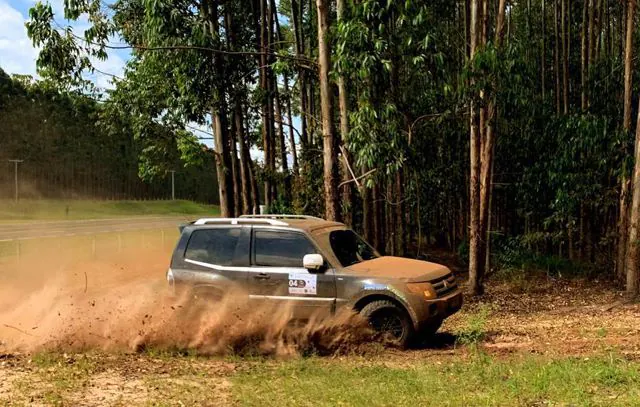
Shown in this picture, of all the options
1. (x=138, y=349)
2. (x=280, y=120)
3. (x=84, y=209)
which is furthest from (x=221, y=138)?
(x=84, y=209)

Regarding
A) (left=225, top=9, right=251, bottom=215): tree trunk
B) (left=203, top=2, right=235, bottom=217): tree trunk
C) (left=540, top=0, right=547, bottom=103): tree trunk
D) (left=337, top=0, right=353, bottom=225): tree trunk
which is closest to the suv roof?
(left=337, top=0, right=353, bottom=225): tree trunk

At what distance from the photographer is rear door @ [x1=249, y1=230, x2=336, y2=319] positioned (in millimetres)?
7738

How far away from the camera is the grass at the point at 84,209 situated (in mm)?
49975

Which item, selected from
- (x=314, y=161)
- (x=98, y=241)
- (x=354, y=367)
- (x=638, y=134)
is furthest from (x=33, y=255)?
(x=638, y=134)

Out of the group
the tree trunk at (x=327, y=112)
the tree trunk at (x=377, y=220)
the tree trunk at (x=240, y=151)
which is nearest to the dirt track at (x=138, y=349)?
the tree trunk at (x=327, y=112)

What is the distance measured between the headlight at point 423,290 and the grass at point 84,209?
43.4 meters

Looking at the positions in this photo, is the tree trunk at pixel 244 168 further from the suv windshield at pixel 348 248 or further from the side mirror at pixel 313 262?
the side mirror at pixel 313 262

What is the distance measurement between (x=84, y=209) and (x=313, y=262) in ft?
189

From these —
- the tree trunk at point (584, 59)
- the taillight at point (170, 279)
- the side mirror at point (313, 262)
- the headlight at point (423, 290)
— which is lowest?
the headlight at point (423, 290)

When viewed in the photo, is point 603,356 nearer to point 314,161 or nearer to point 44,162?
point 314,161

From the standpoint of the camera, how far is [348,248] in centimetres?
841

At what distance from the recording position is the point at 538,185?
1605 centimetres

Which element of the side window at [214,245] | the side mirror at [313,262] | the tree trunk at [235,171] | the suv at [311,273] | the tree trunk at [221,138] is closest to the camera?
the suv at [311,273]

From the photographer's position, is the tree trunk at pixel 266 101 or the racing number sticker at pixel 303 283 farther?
the tree trunk at pixel 266 101
